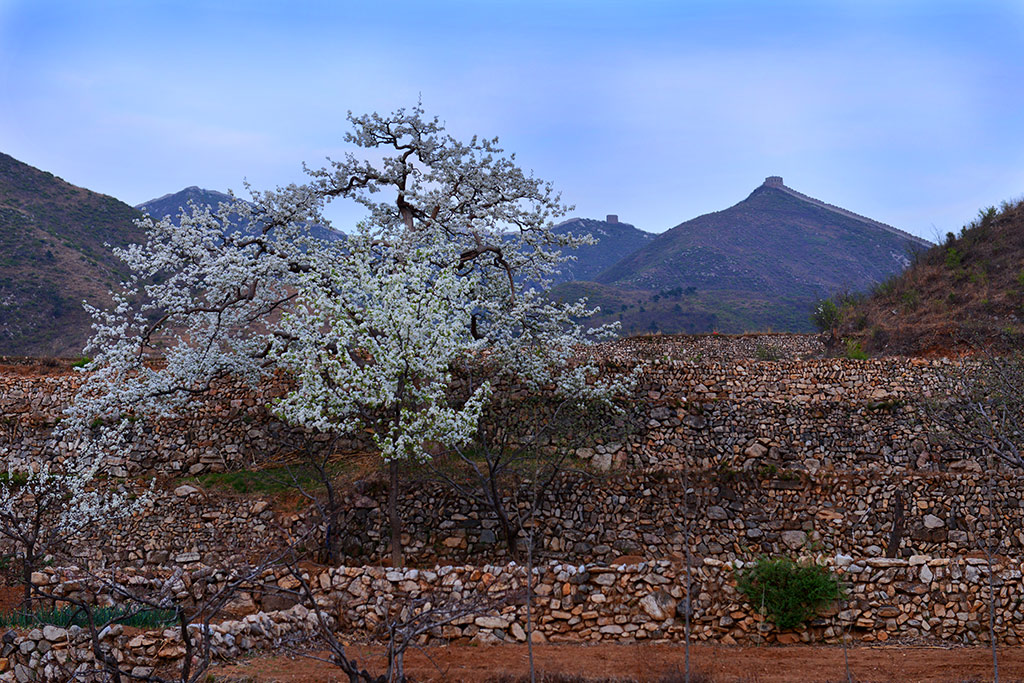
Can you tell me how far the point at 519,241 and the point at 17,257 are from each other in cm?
4060

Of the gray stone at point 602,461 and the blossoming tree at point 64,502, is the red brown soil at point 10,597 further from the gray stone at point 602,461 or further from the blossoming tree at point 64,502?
the gray stone at point 602,461

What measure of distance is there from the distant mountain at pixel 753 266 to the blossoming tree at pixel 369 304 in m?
39.2

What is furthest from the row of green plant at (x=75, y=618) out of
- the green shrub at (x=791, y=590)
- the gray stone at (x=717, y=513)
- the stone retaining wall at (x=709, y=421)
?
the gray stone at (x=717, y=513)

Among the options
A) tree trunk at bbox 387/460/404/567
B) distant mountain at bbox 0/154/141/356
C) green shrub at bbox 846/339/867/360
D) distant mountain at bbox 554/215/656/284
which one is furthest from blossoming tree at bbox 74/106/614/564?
distant mountain at bbox 554/215/656/284

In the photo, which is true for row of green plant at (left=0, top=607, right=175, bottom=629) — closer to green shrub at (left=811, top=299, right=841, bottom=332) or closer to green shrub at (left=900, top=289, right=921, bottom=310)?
green shrub at (left=900, top=289, right=921, bottom=310)

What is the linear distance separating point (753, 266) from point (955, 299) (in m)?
55.9

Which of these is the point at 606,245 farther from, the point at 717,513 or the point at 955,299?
the point at 717,513

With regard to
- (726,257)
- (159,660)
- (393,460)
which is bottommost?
(159,660)

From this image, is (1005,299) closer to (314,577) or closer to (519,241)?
(519,241)

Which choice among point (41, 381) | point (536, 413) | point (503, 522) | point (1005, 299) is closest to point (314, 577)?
point (503, 522)

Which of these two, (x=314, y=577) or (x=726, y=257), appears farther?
(x=726, y=257)

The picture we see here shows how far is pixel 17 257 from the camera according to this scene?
43.6 metres

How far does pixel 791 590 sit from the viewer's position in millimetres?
10172

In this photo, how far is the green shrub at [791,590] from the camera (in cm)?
1016
